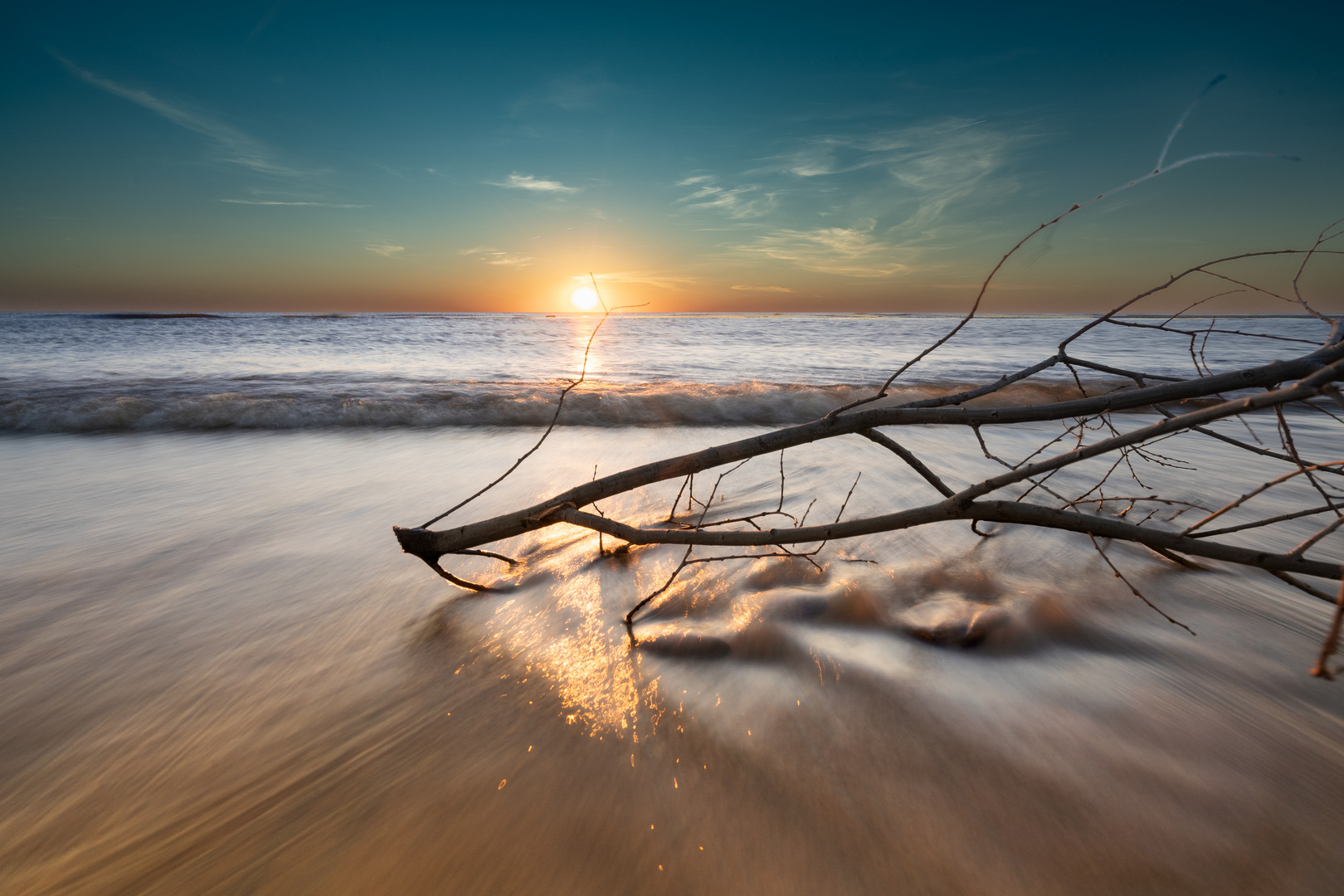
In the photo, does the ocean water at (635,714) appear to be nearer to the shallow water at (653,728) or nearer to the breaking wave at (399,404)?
the shallow water at (653,728)

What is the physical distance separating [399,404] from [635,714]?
18.5 ft

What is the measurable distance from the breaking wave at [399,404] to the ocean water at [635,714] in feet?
8.27

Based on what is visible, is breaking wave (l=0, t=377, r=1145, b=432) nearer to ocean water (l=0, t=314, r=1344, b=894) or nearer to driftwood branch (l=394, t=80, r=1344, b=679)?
ocean water (l=0, t=314, r=1344, b=894)

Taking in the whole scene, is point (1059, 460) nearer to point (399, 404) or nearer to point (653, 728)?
point (653, 728)

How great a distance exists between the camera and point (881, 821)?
1.17m

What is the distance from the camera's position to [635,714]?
1.49 m

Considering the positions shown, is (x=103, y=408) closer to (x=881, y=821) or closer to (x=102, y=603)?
(x=102, y=603)

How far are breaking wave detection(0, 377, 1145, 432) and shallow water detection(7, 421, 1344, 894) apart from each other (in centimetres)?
347

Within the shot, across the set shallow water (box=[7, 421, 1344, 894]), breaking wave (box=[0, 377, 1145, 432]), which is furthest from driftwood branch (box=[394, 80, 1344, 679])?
breaking wave (box=[0, 377, 1145, 432])

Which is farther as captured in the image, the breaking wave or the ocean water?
the breaking wave

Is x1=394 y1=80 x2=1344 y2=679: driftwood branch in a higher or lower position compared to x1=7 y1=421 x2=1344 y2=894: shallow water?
higher

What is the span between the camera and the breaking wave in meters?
5.46

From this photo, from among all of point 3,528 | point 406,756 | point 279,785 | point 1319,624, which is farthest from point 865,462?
point 3,528

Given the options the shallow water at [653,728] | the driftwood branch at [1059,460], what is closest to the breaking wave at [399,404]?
the shallow water at [653,728]
